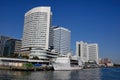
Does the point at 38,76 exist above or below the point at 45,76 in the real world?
above

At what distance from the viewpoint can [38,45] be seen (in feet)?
630

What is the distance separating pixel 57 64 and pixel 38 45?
79.8 meters

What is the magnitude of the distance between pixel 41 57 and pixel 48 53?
14860 mm

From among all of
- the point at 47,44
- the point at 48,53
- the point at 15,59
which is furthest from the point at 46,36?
the point at 15,59

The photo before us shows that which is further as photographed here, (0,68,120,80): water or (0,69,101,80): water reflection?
(0,68,120,80): water

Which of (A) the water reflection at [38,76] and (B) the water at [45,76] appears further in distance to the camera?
(B) the water at [45,76]

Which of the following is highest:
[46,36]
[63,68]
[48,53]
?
[46,36]

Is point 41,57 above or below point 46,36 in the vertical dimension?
below

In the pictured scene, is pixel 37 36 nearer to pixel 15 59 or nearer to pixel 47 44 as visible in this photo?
pixel 47 44

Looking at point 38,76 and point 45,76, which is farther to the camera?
point 45,76

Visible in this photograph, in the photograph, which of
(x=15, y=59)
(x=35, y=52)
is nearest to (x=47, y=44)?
(x=35, y=52)

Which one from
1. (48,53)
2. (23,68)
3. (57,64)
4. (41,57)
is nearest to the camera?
(23,68)

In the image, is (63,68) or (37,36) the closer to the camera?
(63,68)

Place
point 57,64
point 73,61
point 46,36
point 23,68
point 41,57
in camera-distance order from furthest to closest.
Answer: point 46,36 → point 41,57 → point 73,61 → point 57,64 → point 23,68
